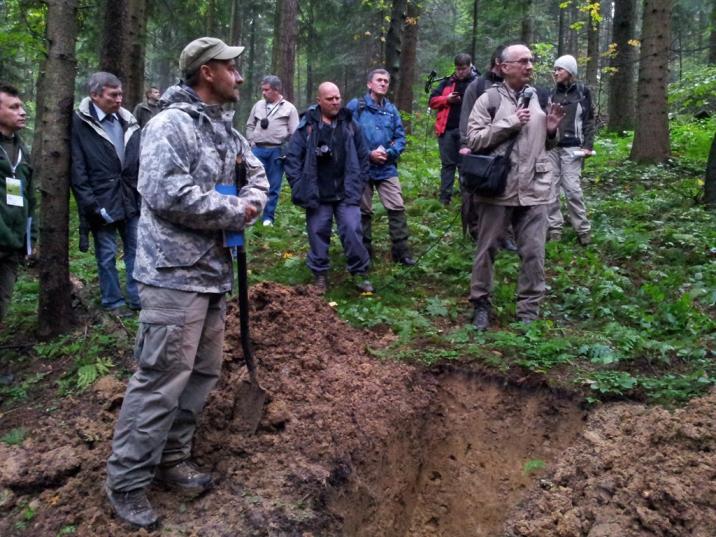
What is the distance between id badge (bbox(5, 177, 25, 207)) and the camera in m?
4.80

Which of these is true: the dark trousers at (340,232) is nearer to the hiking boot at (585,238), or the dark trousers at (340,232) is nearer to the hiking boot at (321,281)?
the hiking boot at (321,281)

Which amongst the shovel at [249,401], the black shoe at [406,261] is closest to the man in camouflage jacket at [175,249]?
the shovel at [249,401]

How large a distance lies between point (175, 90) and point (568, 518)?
3.44m

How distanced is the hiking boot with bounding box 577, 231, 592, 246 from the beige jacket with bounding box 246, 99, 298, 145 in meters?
4.63

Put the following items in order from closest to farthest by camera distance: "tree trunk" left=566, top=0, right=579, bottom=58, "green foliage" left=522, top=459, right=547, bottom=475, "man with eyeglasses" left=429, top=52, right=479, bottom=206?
"green foliage" left=522, top=459, right=547, bottom=475 < "man with eyeglasses" left=429, top=52, right=479, bottom=206 < "tree trunk" left=566, top=0, right=579, bottom=58

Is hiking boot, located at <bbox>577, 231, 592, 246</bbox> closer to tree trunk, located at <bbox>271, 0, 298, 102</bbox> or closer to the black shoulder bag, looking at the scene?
the black shoulder bag

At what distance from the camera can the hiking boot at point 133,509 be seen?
323 cm

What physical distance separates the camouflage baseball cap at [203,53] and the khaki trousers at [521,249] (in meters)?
3.22

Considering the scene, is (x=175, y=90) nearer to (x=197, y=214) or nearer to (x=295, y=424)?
(x=197, y=214)

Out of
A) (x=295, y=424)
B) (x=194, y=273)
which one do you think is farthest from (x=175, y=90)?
(x=295, y=424)

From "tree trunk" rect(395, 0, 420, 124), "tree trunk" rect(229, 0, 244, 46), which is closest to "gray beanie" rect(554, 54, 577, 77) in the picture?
"tree trunk" rect(395, 0, 420, 124)

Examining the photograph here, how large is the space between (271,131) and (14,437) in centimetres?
646

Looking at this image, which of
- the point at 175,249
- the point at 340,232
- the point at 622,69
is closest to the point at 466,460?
the point at 340,232

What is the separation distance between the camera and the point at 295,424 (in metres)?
4.26
